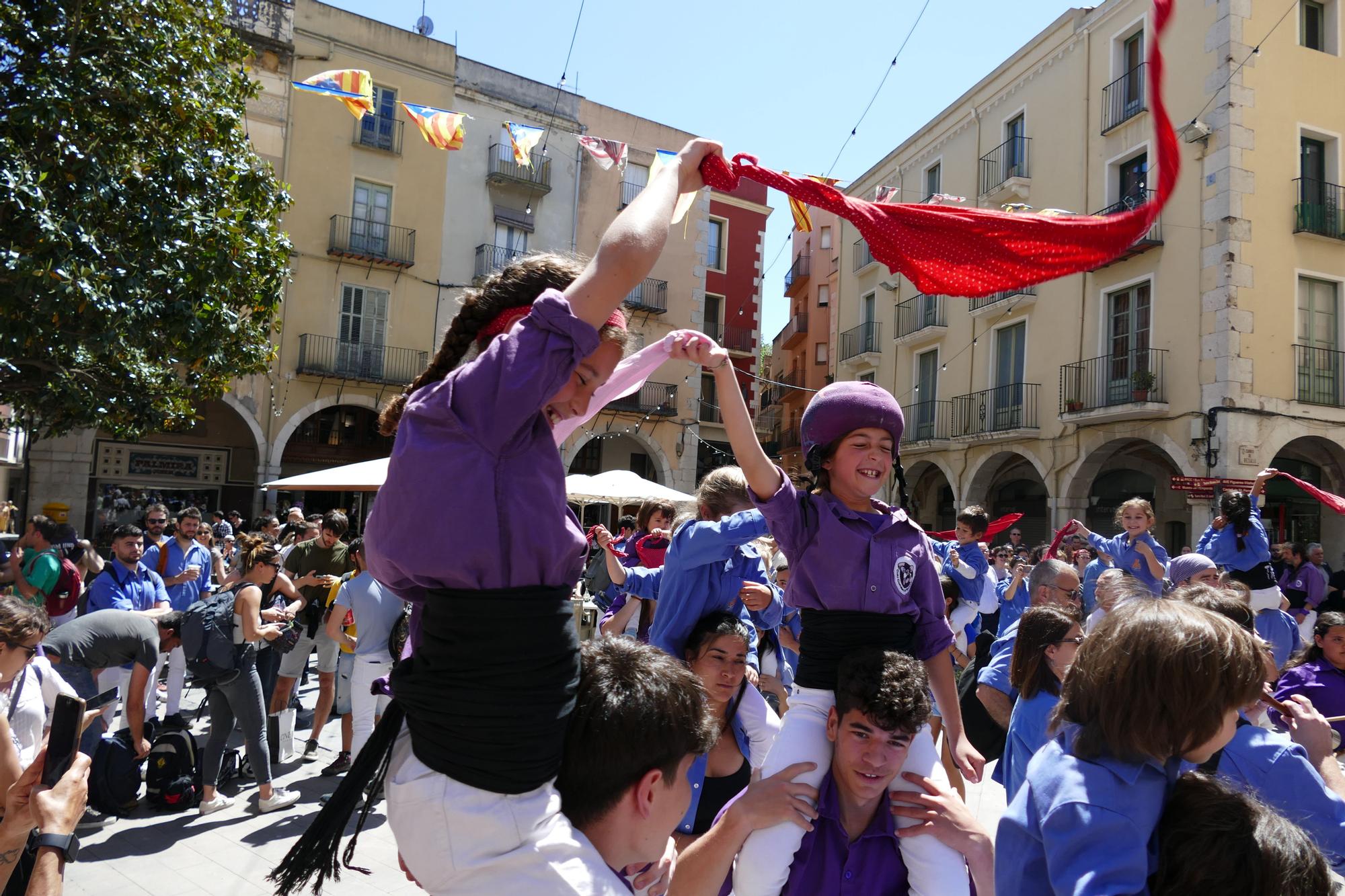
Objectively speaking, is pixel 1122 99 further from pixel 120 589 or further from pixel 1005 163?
pixel 120 589

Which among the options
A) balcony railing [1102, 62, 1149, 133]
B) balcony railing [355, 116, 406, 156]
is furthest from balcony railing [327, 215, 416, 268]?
balcony railing [1102, 62, 1149, 133]

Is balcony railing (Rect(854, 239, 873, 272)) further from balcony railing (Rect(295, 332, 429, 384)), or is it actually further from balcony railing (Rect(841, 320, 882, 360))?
balcony railing (Rect(295, 332, 429, 384))

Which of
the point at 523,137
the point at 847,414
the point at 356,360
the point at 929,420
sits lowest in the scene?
the point at 847,414

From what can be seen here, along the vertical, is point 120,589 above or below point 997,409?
below

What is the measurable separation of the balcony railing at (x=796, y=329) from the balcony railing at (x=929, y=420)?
937cm

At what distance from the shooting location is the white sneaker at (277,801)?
237 inches

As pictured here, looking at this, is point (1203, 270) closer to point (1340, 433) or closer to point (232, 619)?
point (1340, 433)

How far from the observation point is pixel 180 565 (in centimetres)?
883

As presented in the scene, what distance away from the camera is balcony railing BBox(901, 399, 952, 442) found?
22.0 meters

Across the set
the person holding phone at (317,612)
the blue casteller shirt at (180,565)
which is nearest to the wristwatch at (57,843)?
the person holding phone at (317,612)

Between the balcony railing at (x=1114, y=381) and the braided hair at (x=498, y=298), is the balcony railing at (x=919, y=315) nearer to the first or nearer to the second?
the balcony railing at (x=1114, y=381)

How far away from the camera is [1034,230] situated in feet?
7.86

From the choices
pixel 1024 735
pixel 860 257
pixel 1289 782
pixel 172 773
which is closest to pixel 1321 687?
pixel 1024 735

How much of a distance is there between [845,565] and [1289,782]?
1171 millimetres
